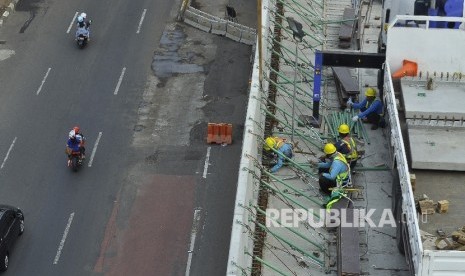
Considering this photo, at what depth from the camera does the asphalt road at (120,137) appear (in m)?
31.3

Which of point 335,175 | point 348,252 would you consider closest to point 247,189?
point 335,175

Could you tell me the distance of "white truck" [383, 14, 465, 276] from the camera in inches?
692

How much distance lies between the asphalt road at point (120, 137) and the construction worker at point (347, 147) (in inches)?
354

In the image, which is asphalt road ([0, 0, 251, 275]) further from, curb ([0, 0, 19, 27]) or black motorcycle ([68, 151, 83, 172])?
curb ([0, 0, 19, 27])

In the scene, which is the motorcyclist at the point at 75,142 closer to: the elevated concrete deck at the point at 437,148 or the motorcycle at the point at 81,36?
the motorcycle at the point at 81,36

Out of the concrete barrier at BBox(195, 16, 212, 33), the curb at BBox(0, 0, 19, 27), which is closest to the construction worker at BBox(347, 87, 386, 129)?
the concrete barrier at BBox(195, 16, 212, 33)

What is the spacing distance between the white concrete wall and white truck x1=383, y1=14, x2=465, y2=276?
292 cm

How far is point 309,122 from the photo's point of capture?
79.2ft

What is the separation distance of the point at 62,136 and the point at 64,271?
8.47 metres

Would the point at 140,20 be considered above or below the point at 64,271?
above

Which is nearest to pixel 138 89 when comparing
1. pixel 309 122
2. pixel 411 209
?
pixel 309 122

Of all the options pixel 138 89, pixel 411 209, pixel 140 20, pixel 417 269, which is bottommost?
pixel 417 269

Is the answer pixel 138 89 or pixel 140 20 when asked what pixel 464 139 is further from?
pixel 140 20

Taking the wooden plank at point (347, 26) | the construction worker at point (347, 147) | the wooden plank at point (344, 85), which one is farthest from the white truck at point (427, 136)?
the wooden plank at point (347, 26)
